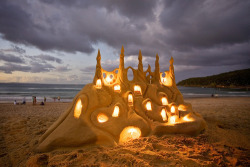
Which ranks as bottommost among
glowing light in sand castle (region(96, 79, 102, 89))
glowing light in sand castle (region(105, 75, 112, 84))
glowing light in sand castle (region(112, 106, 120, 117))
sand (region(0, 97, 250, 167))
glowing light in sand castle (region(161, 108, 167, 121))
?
sand (region(0, 97, 250, 167))

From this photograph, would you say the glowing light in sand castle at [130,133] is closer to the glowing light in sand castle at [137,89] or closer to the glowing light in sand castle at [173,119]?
the glowing light in sand castle at [173,119]

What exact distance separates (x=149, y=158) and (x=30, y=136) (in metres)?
5.66

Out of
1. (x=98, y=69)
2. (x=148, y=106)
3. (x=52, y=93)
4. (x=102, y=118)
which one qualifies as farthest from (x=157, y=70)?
(x=52, y=93)

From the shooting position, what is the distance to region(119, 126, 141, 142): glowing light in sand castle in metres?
4.77

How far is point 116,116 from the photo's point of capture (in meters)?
5.09

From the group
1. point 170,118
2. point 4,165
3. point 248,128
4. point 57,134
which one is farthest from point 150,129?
point 248,128

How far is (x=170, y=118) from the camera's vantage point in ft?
19.3

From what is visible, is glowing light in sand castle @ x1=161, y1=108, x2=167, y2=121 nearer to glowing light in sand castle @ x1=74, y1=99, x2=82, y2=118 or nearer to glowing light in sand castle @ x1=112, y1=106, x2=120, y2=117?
glowing light in sand castle @ x1=112, y1=106, x2=120, y2=117

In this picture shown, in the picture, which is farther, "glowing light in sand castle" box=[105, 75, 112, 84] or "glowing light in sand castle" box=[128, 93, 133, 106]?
"glowing light in sand castle" box=[105, 75, 112, 84]

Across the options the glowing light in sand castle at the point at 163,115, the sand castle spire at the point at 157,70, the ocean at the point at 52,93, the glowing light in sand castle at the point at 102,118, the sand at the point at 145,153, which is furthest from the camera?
the ocean at the point at 52,93

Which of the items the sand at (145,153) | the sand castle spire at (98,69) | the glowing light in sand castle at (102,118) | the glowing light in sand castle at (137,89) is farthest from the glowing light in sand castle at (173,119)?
the sand castle spire at (98,69)

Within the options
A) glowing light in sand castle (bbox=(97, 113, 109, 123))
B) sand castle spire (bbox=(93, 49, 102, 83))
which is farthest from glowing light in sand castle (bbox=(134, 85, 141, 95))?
glowing light in sand castle (bbox=(97, 113, 109, 123))

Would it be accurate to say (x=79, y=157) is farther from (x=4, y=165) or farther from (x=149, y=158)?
(x=4, y=165)

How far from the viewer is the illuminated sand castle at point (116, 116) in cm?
438
